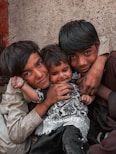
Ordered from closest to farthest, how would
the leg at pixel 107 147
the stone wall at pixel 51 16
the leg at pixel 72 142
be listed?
the leg at pixel 107 147, the leg at pixel 72 142, the stone wall at pixel 51 16

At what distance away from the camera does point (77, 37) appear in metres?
2.49

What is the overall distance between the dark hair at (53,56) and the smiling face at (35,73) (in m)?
0.04

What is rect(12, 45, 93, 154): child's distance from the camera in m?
2.44

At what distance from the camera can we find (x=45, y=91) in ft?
8.61

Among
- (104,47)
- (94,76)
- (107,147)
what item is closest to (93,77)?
(94,76)

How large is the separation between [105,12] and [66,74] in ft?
2.29

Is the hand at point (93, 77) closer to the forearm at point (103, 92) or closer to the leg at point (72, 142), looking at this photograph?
the forearm at point (103, 92)

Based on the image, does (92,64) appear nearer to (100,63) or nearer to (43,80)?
(100,63)

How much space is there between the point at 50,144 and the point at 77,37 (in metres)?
0.67

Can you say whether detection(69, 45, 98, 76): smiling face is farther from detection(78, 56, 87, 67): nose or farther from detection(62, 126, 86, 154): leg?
detection(62, 126, 86, 154): leg

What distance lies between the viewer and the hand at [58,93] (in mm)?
2531

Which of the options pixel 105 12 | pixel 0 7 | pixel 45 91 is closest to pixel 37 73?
pixel 45 91

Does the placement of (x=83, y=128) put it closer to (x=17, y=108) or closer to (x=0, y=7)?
(x=17, y=108)

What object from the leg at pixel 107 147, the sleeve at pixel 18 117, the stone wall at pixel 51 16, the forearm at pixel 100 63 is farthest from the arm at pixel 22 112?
the stone wall at pixel 51 16
